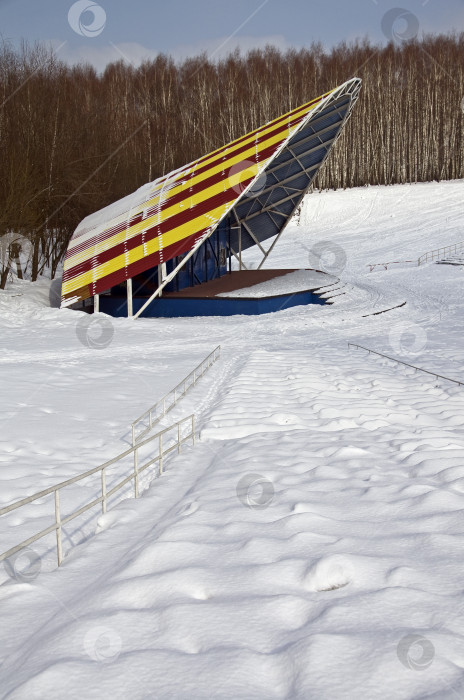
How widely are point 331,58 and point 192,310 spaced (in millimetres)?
44633

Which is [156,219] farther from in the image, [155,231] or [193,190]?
[193,190]

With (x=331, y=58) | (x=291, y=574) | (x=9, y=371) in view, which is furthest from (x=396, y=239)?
(x=291, y=574)

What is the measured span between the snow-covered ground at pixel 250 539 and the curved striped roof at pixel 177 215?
6405 millimetres

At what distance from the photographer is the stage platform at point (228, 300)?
2097cm

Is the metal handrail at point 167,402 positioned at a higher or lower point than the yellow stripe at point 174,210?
lower

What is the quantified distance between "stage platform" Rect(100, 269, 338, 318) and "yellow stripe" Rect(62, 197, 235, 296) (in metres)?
1.62

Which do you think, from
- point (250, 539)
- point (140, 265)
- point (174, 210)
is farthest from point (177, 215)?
point (250, 539)

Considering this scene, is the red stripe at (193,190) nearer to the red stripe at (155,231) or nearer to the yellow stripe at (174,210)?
the yellow stripe at (174,210)

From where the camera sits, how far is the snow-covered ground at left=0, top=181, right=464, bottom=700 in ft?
9.69

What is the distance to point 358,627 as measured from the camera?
3.20m

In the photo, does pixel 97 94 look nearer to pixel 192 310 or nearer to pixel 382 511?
pixel 192 310

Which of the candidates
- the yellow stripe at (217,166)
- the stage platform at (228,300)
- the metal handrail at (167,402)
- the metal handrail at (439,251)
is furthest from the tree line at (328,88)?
the metal handrail at (167,402)

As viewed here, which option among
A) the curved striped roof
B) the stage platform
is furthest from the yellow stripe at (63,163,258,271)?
the stage platform

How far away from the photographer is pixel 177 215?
20.8 m
